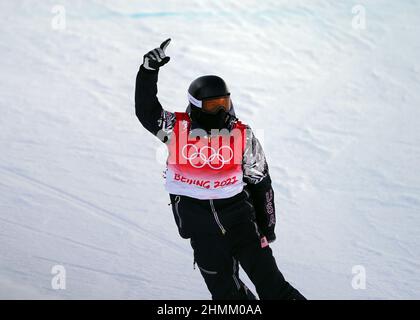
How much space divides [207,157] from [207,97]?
34 cm

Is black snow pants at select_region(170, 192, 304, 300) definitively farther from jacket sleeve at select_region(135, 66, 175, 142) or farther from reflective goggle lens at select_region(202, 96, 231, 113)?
reflective goggle lens at select_region(202, 96, 231, 113)

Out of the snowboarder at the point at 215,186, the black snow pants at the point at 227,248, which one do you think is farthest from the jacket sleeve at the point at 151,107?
the black snow pants at the point at 227,248

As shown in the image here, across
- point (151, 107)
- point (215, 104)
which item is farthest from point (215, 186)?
point (151, 107)

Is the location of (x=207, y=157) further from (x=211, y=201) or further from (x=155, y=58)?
(x=155, y=58)

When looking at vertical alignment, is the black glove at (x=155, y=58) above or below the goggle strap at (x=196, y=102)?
above

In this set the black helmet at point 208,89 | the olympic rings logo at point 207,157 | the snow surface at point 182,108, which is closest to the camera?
the black helmet at point 208,89

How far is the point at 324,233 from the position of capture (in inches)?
249

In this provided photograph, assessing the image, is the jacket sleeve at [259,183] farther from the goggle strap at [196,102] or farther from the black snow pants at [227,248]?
the goggle strap at [196,102]

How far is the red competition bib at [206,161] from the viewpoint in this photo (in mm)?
4414

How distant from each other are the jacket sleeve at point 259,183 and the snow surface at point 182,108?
114cm

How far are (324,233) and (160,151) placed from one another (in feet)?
6.19

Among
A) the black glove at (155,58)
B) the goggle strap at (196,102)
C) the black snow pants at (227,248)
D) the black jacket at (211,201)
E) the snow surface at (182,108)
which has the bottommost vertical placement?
the black snow pants at (227,248)

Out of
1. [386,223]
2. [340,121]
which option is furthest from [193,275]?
[340,121]

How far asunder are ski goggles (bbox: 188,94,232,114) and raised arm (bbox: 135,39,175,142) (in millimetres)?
203
